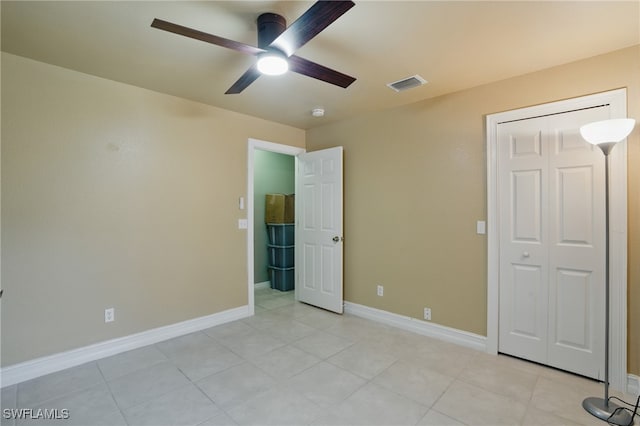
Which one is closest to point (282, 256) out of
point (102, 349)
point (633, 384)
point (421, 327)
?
point (421, 327)

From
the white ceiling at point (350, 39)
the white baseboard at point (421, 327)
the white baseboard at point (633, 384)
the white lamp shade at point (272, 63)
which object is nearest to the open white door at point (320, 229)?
the white baseboard at point (421, 327)

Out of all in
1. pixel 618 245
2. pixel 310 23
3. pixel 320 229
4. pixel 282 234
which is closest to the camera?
pixel 310 23

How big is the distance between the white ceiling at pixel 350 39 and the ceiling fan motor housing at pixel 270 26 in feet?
0.12

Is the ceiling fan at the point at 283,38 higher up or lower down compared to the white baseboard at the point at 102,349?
higher up

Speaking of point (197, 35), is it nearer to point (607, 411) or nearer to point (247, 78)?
point (247, 78)

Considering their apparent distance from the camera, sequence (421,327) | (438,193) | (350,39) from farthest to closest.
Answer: (421,327)
(438,193)
(350,39)

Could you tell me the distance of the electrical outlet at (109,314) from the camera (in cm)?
269

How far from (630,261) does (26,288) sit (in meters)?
4.49

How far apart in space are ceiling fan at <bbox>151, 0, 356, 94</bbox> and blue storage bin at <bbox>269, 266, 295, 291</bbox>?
328 cm

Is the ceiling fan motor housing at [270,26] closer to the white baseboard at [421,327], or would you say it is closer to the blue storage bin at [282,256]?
the white baseboard at [421,327]

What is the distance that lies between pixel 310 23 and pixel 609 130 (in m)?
1.92

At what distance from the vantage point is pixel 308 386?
2223 millimetres

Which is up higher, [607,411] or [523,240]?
[523,240]

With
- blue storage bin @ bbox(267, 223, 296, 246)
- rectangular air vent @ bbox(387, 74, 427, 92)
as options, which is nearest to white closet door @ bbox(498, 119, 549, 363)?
rectangular air vent @ bbox(387, 74, 427, 92)
